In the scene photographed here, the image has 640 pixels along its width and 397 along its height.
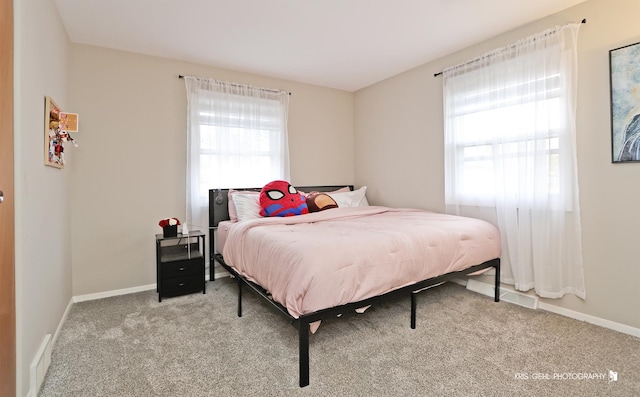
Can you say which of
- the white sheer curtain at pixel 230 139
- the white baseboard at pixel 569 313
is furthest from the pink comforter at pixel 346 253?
the white sheer curtain at pixel 230 139

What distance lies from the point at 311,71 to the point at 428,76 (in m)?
1.37

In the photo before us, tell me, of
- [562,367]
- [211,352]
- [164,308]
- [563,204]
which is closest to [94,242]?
[164,308]

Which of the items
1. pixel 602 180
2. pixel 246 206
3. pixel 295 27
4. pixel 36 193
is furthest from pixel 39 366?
pixel 602 180

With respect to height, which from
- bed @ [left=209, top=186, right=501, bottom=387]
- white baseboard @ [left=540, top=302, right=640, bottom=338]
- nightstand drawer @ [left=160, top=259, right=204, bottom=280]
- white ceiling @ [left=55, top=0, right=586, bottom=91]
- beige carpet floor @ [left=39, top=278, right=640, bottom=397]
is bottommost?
beige carpet floor @ [left=39, top=278, right=640, bottom=397]

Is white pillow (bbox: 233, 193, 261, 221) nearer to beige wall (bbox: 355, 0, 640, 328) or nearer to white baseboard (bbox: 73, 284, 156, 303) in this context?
white baseboard (bbox: 73, 284, 156, 303)

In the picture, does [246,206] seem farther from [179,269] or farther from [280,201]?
[179,269]

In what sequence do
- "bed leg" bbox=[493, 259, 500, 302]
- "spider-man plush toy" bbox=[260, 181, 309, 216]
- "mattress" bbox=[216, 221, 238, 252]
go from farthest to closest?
"spider-man plush toy" bbox=[260, 181, 309, 216] → "mattress" bbox=[216, 221, 238, 252] → "bed leg" bbox=[493, 259, 500, 302]

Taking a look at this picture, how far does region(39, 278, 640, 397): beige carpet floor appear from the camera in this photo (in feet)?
5.43

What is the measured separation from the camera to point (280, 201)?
3.25 m

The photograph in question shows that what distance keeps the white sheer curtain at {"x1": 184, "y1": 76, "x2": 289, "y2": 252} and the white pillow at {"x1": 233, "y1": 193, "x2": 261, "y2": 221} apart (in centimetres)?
40

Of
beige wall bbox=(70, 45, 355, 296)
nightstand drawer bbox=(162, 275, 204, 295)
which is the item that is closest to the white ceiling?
beige wall bbox=(70, 45, 355, 296)

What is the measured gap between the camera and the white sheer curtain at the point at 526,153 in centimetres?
246

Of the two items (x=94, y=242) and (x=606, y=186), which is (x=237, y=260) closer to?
(x=94, y=242)

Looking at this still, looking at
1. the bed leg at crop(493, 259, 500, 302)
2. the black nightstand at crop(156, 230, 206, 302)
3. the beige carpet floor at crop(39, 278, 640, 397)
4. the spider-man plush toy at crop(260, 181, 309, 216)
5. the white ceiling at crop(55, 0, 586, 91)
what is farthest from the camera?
the spider-man plush toy at crop(260, 181, 309, 216)
